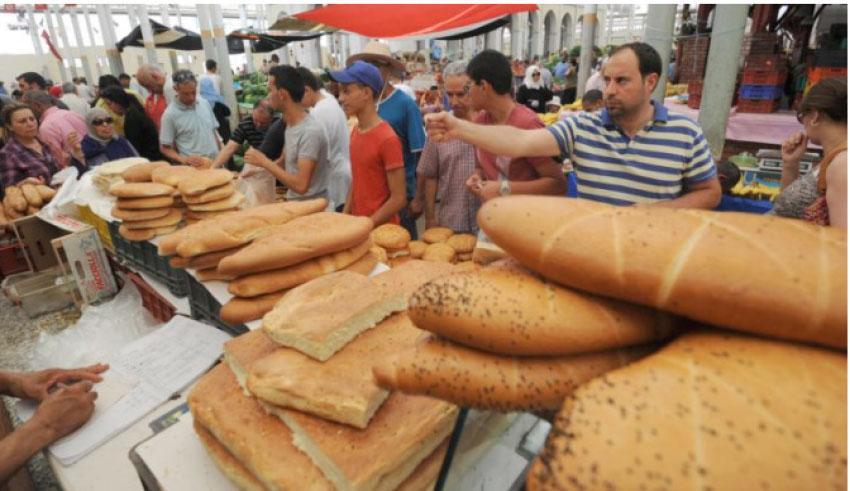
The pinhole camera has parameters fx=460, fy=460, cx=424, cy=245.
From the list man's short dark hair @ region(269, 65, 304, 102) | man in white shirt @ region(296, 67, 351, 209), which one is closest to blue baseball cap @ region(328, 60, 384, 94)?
man's short dark hair @ region(269, 65, 304, 102)

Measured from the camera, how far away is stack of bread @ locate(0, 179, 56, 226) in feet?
15.0

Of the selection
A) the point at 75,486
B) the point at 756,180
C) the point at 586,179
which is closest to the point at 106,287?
the point at 75,486

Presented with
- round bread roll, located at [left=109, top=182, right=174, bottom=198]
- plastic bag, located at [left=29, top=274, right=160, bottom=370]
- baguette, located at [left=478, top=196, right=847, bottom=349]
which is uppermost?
baguette, located at [left=478, top=196, right=847, bottom=349]

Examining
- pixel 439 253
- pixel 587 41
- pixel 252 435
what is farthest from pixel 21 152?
pixel 587 41

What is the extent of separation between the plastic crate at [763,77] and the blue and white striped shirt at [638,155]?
21.1 feet

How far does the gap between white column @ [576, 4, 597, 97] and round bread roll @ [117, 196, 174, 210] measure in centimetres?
1242

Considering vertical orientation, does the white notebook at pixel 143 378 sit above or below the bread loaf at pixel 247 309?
below

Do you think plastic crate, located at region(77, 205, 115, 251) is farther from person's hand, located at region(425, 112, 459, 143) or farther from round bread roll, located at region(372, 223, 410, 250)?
person's hand, located at region(425, 112, 459, 143)

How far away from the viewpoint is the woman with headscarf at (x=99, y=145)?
5.07 meters

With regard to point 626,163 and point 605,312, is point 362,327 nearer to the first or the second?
point 605,312

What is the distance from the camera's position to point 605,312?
30.8 inches

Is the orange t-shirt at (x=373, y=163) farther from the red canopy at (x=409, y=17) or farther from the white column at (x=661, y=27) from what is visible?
the white column at (x=661, y=27)

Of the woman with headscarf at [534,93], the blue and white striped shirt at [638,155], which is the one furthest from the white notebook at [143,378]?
the woman with headscarf at [534,93]

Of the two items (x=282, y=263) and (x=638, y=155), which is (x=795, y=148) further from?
(x=282, y=263)
